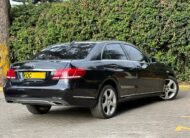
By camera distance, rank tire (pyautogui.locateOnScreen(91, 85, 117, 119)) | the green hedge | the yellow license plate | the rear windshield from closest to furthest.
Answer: the yellow license plate
tire (pyautogui.locateOnScreen(91, 85, 117, 119))
the rear windshield
the green hedge

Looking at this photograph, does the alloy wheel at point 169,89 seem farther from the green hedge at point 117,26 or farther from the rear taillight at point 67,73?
the rear taillight at point 67,73

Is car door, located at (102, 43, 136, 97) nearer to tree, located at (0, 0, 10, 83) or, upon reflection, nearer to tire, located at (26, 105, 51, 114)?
tire, located at (26, 105, 51, 114)

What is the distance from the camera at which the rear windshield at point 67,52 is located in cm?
901

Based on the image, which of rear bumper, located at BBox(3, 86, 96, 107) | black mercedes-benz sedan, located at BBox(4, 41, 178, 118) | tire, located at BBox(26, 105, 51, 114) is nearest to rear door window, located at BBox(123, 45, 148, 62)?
black mercedes-benz sedan, located at BBox(4, 41, 178, 118)

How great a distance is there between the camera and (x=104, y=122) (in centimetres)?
873

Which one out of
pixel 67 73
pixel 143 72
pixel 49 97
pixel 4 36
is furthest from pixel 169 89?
pixel 4 36

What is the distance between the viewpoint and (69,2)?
15.8m

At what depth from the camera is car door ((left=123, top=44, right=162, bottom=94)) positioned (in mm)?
10141

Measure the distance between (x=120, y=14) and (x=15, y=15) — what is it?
3.78 meters

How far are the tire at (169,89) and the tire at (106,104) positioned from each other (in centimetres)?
239

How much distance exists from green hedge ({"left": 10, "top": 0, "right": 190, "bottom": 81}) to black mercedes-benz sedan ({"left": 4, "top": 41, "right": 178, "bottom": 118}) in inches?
184

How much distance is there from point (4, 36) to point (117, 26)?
384 centimetres

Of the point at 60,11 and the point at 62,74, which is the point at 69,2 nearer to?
the point at 60,11

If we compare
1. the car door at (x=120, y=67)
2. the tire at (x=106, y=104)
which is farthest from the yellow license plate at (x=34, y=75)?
the car door at (x=120, y=67)
